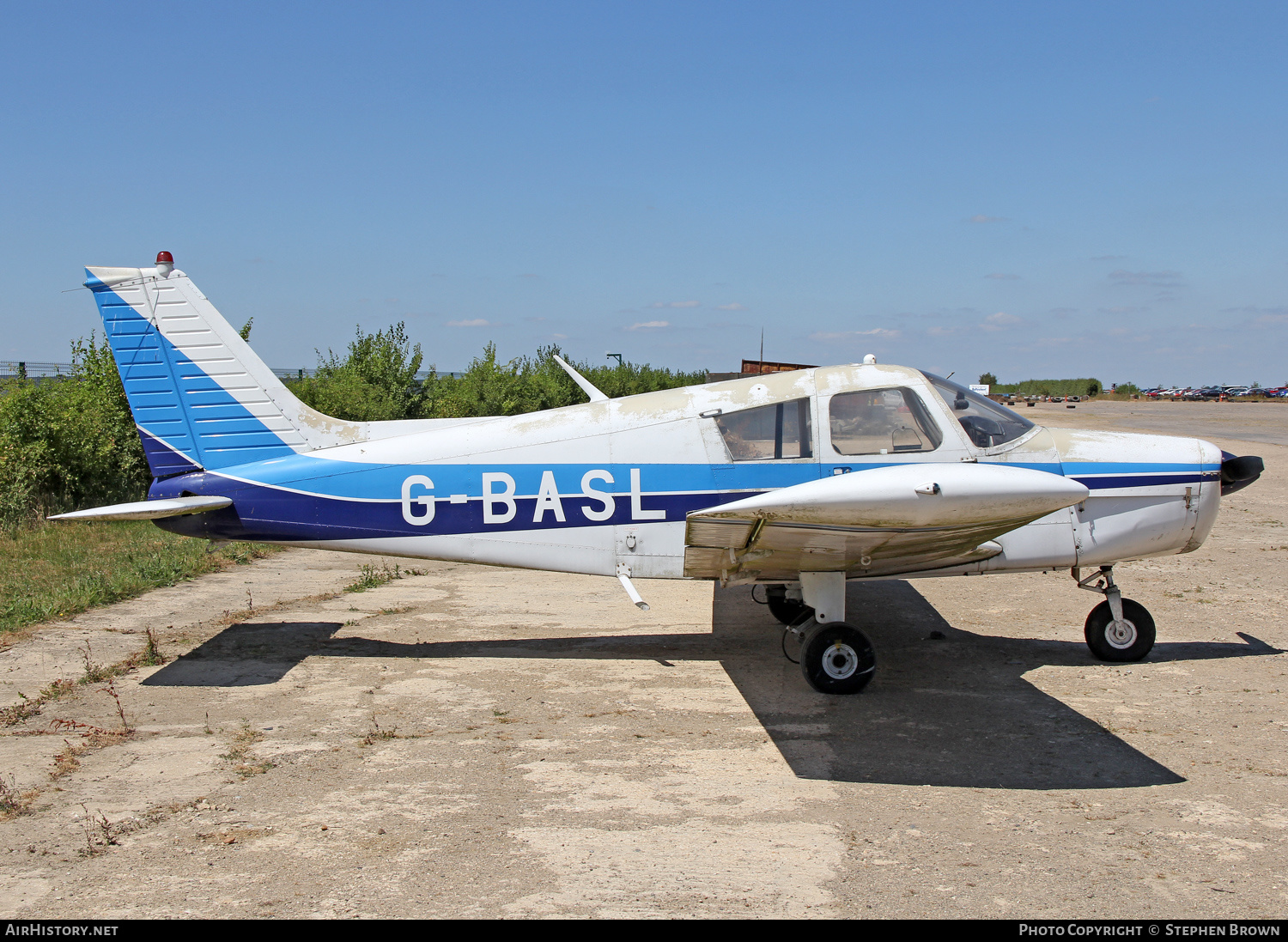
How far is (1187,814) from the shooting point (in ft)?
14.5

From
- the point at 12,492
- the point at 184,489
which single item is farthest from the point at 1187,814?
the point at 12,492

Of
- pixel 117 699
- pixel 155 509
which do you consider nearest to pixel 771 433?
pixel 155 509

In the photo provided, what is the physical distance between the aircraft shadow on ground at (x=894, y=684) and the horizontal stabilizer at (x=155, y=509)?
4.06 feet

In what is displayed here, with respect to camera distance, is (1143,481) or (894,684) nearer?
(894,684)

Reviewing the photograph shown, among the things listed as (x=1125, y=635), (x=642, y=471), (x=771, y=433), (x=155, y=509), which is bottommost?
(x=1125, y=635)

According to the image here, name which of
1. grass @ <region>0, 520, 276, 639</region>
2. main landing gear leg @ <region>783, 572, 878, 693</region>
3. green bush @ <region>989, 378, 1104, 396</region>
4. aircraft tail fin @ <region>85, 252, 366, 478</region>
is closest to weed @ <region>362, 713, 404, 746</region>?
aircraft tail fin @ <region>85, 252, 366, 478</region>

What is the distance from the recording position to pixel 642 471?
6633mm

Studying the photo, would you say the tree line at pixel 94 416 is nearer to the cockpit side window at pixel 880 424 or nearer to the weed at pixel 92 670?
the weed at pixel 92 670

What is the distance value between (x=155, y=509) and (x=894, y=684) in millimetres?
5668

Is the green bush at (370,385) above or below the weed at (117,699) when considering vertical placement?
above

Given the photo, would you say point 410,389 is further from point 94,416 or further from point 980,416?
point 980,416

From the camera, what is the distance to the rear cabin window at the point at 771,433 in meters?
6.57

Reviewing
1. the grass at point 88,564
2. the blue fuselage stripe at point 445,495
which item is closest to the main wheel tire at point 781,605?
the blue fuselage stripe at point 445,495

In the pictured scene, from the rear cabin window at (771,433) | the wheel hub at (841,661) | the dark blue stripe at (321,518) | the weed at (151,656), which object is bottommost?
the weed at (151,656)
